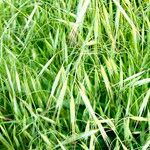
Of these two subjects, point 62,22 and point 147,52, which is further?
point 62,22

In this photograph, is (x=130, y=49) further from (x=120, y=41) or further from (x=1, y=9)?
(x=1, y=9)

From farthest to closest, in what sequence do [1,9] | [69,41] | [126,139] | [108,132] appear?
[1,9] < [69,41] < [108,132] < [126,139]

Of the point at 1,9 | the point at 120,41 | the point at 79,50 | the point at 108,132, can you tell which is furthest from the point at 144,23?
the point at 1,9

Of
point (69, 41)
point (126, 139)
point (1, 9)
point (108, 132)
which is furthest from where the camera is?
point (1, 9)

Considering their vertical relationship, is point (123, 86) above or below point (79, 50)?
below

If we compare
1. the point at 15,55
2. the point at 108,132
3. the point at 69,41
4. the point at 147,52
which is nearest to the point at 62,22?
the point at 69,41

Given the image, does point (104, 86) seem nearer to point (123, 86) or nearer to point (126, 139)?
point (123, 86)

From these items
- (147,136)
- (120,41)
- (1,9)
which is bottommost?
(147,136)
